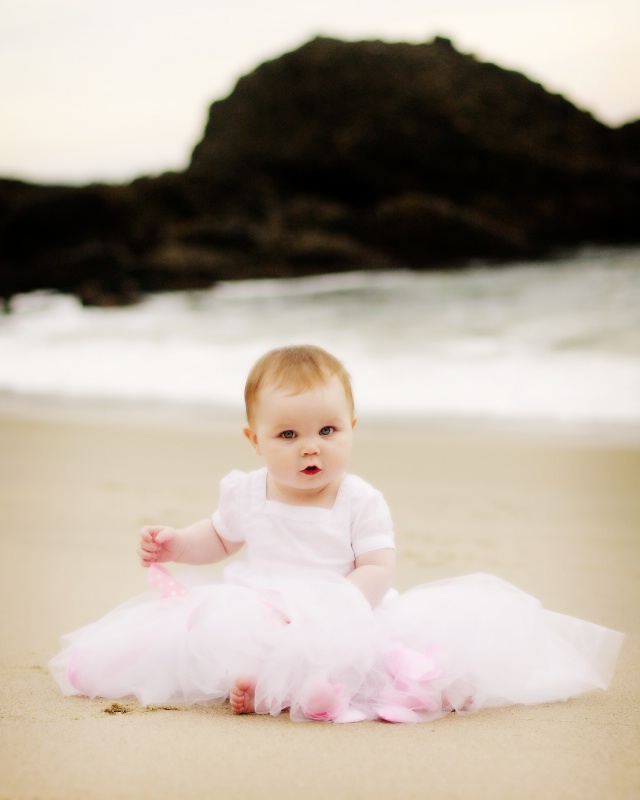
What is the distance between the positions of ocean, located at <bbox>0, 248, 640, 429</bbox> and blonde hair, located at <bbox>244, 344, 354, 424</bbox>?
391cm

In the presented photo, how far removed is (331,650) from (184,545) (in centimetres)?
55

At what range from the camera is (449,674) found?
6.53 feet

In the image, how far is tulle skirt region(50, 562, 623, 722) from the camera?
6.27ft

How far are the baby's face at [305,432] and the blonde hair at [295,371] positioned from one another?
0.05ft

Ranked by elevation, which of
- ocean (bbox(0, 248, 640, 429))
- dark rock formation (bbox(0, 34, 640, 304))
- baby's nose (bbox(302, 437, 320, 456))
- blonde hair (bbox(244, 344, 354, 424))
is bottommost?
baby's nose (bbox(302, 437, 320, 456))

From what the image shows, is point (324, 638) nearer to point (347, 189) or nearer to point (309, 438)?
point (309, 438)

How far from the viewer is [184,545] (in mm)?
2275

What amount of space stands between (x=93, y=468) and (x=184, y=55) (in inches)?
343

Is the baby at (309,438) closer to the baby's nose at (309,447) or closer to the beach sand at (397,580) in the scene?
the baby's nose at (309,447)

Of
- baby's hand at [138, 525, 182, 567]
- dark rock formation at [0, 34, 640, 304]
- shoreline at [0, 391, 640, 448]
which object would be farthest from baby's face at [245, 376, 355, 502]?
dark rock formation at [0, 34, 640, 304]

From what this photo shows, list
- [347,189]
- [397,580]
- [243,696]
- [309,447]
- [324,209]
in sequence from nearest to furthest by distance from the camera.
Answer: [243,696] < [309,447] < [397,580] < [324,209] < [347,189]

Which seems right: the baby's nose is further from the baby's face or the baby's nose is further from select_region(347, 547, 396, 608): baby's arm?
select_region(347, 547, 396, 608): baby's arm

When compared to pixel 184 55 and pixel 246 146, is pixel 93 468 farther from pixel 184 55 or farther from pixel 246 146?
pixel 246 146

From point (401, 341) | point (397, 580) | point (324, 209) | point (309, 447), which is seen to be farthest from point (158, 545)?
point (324, 209)
